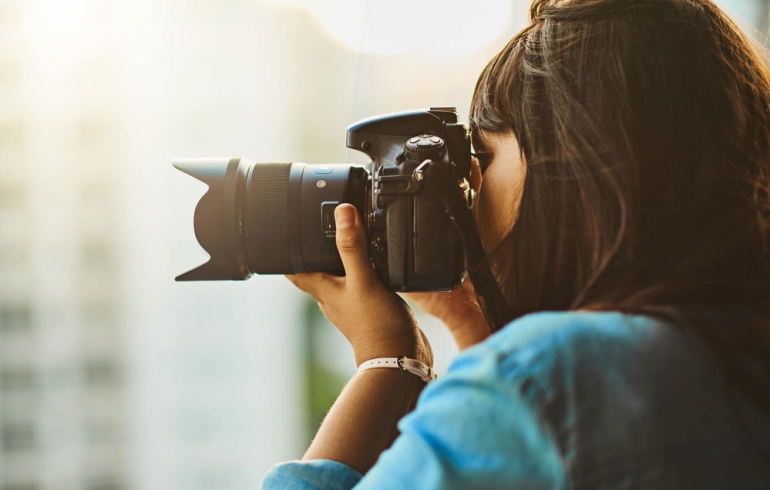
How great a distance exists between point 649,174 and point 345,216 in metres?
0.34

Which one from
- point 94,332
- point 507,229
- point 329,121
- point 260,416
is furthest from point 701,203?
point 94,332

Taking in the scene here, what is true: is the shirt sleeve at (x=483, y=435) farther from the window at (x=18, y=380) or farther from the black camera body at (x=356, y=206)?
the window at (x=18, y=380)

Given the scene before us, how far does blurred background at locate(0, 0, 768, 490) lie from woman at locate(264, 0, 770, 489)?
0.53 feet

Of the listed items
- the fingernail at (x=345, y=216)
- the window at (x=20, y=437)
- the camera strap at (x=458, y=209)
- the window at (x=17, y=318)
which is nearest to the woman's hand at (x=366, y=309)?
the fingernail at (x=345, y=216)

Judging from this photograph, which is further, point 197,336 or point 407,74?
point 197,336

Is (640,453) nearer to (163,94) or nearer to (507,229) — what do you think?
(507,229)

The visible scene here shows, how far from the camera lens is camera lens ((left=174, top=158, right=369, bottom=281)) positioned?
0.78 meters

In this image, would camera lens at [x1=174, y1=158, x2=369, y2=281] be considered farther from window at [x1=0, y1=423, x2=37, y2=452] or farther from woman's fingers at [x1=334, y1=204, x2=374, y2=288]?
window at [x1=0, y1=423, x2=37, y2=452]

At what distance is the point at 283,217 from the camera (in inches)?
31.0

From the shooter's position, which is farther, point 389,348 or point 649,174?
point 389,348

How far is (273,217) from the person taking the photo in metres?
0.79

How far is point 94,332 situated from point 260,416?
1526 millimetres

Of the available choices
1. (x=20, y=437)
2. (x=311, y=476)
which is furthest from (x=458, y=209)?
(x=20, y=437)

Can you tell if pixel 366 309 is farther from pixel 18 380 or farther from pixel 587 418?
pixel 18 380
